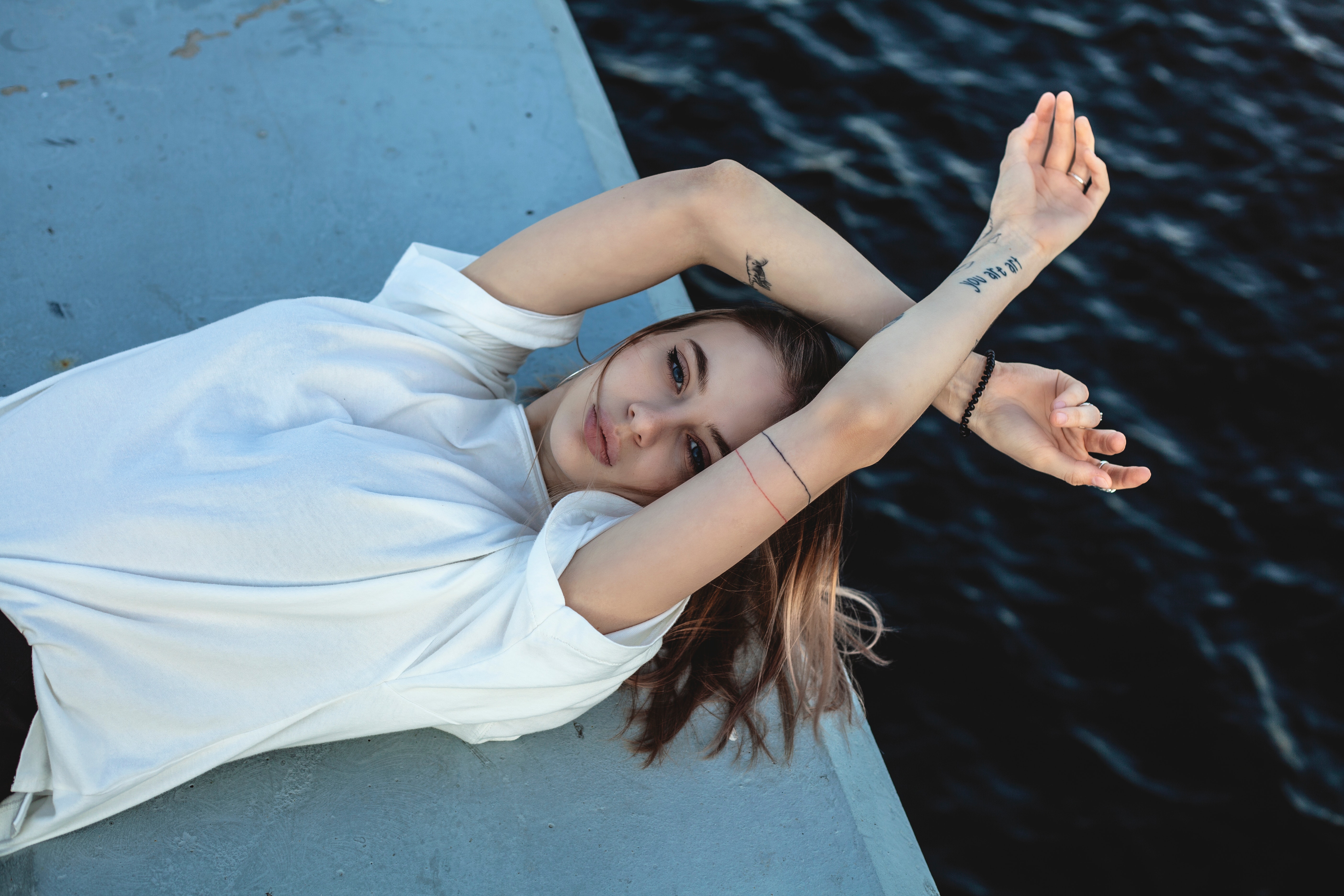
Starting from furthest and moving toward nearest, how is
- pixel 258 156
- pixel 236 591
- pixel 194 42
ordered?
pixel 194 42 < pixel 258 156 < pixel 236 591

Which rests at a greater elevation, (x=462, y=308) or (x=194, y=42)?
(x=194, y=42)

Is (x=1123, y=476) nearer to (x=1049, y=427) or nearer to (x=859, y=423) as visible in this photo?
(x=1049, y=427)

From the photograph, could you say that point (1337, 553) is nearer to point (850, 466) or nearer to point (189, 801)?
point (850, 466)

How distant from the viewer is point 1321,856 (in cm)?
310

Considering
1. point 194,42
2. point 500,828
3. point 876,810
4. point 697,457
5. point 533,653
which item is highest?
point 194,42

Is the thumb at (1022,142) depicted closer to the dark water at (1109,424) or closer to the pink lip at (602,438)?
the pink lip at (602,438)

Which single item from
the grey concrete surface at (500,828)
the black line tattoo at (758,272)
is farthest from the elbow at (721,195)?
the grey concrete surface at (500,828)

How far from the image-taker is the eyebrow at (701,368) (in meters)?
2.07

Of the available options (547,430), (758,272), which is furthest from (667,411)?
(758,272)

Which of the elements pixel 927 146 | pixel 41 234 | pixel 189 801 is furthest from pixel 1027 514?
pixel 41 234

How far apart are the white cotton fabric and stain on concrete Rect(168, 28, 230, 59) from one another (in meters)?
1.86

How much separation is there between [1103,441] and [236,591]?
170 cm

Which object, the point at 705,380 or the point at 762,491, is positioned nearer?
the point at 762,491

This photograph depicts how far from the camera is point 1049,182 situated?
2.27 meters
